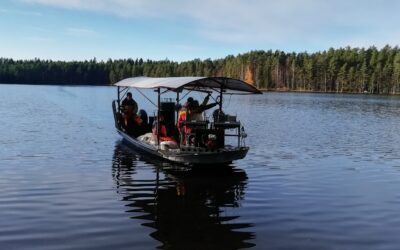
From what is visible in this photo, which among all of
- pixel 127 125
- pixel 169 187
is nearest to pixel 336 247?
pixel 169 187

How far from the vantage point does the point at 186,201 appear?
14.8 meters

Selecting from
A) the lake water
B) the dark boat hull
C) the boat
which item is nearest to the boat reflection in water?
the lake water

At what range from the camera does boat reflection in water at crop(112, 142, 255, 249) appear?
11.2 metres

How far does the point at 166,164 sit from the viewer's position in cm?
2056

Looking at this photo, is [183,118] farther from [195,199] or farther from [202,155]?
[195,199]

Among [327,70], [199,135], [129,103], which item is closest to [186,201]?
[199,135]

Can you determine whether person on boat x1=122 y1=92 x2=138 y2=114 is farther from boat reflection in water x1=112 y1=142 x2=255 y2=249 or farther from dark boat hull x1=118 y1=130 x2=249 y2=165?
dark boat hull x1=118 y1=130 x2=249 y2=165

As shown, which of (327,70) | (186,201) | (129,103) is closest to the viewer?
(186,201)

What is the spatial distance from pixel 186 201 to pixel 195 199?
40 centimetres

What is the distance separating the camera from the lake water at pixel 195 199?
1109 cm

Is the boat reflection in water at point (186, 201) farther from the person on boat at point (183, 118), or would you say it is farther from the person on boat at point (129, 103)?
the person on boat at point (129, 103)

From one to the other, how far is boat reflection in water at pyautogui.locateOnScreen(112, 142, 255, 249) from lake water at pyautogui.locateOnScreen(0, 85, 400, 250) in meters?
0.03

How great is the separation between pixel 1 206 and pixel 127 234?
4.50 m

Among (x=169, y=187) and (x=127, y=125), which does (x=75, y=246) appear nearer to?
(x=169, y=187)
